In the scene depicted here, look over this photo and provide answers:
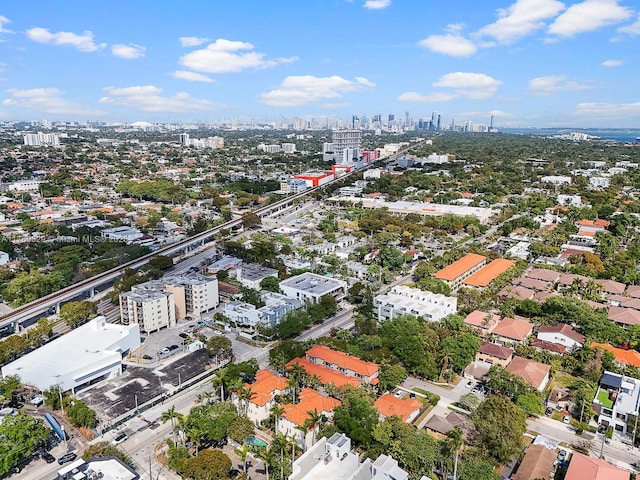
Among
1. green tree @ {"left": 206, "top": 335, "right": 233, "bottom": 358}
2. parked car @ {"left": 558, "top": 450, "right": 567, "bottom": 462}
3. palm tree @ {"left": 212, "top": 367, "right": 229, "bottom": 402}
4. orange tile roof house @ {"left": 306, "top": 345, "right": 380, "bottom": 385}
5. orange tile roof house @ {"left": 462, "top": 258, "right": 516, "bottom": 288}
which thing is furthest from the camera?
orange tile roof house @ {"left": 462, "top": 258, "right": 516, "bottom": 288}

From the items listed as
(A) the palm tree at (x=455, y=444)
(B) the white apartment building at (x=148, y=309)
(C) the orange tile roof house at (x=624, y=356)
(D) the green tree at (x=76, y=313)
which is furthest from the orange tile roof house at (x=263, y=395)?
(C) the orange tile roof house at (x=624, y=356)

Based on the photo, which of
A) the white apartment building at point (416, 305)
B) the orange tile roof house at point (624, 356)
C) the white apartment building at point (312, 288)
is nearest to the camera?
the orange tile roof house at point (624, 356)

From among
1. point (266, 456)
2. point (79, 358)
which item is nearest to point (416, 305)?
point (266, 456)

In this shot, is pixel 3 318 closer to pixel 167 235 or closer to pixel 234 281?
pixel 234 281

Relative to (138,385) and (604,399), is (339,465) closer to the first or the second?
(138,385)

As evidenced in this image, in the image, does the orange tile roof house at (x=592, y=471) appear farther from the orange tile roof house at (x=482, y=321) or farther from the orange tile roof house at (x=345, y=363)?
the orange tile roof house at (x=482, y=321)

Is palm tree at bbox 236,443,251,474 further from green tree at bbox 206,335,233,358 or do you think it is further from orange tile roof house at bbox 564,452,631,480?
orange tile roof house at bbox 564,452,631,480

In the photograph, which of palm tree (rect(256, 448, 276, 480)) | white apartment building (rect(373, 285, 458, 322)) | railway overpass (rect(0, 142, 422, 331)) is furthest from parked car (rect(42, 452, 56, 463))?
white apartment building (rect(373, 285, 458, 322))
